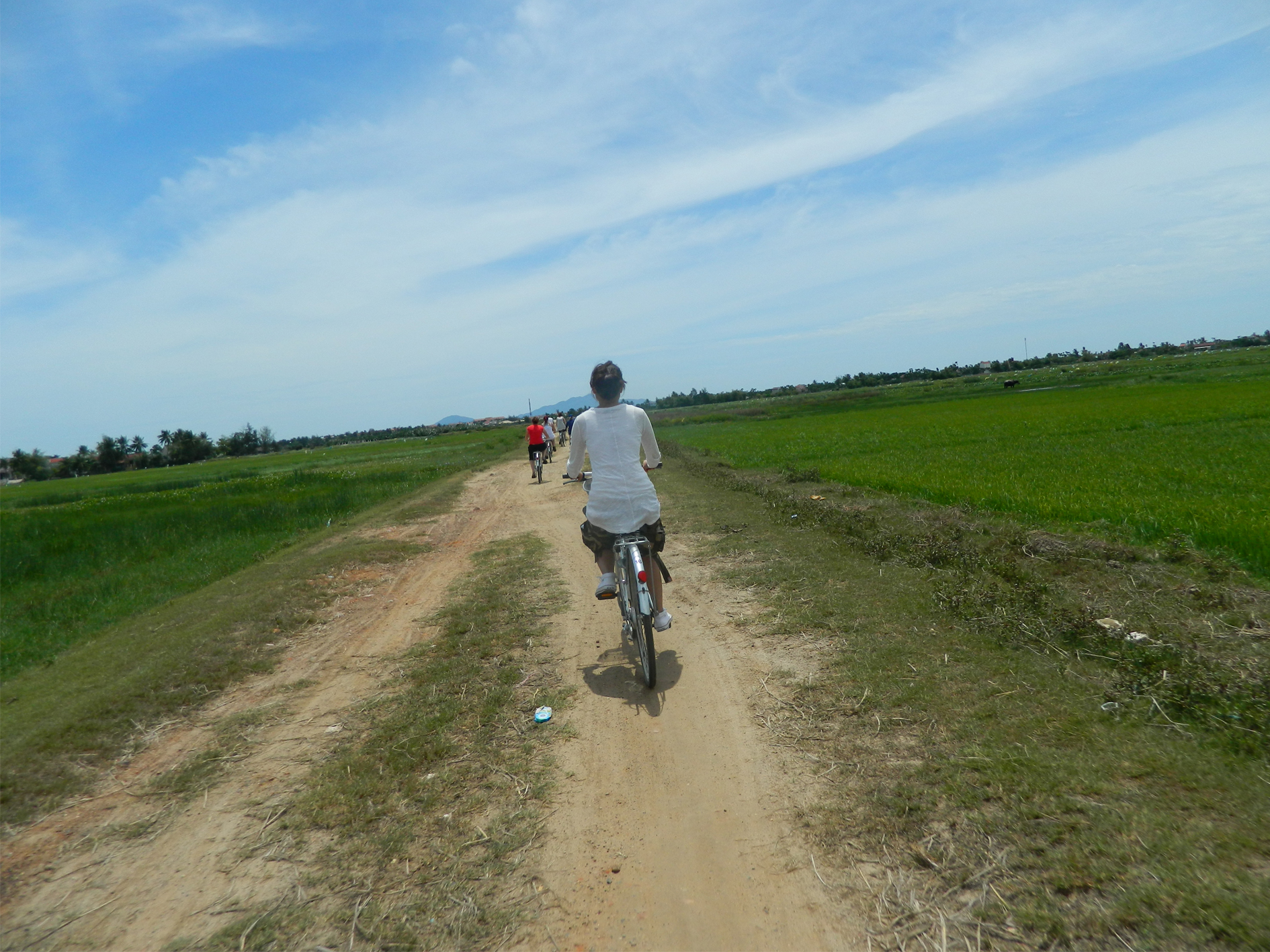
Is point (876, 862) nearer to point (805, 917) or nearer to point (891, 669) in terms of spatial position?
point (805, 917)

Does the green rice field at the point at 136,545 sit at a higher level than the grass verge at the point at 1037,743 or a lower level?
higher

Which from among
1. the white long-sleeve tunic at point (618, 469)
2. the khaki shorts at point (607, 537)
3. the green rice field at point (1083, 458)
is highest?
the white long-sleeve tunic at point (618, 469)

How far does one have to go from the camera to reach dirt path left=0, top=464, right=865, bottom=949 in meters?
2.65

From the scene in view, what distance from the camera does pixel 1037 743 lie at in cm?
343

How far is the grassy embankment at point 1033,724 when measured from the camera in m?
2.45

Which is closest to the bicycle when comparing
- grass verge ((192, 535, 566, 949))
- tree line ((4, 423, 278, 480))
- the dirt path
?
the dirt path

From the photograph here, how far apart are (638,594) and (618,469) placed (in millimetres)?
917

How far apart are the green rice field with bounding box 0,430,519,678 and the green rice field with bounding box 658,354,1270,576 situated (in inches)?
442

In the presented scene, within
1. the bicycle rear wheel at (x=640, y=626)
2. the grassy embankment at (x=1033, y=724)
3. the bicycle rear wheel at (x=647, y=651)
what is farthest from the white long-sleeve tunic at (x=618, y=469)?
the grassy embankment at (x=1033, y=724)

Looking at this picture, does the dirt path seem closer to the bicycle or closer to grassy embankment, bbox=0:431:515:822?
the bicycle

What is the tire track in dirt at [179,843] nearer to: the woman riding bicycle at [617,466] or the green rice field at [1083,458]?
the woman riding bicycle at [617,466]

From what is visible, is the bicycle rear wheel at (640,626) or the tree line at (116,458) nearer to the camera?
the bicycle rear wheel at (640,626)

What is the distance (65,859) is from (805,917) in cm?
347

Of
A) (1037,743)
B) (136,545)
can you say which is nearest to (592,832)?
(1037,743)
